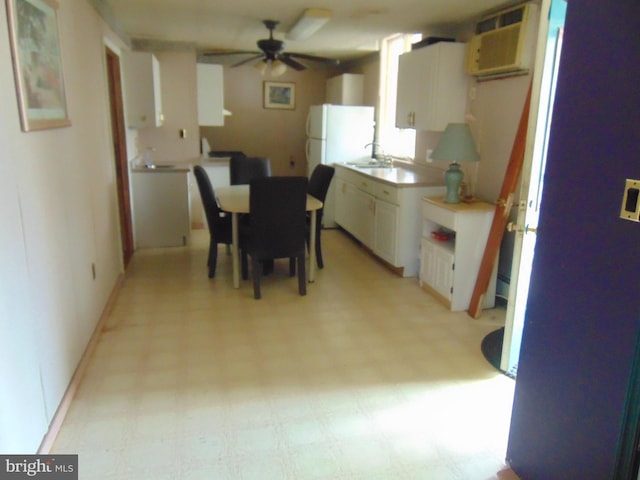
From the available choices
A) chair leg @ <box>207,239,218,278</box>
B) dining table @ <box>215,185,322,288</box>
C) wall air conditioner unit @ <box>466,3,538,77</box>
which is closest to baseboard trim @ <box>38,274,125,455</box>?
chair leg @ <box>207,239,218,278</box>

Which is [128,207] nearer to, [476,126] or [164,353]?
[164,353]

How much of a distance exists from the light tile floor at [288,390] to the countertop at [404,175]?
981 mm

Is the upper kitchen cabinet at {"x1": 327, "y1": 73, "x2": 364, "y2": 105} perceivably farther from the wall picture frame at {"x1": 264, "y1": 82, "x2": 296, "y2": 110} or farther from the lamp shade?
the lamp shade

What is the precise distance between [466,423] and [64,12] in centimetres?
306

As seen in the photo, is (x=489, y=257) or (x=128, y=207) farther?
(x=128, y=207)

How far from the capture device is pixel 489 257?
3.43 meters

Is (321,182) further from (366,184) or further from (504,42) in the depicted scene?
(504,42)

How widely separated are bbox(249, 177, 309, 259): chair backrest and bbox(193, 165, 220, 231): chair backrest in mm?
565

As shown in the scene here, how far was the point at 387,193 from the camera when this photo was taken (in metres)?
4.39

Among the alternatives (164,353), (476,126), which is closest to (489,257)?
(476,126)

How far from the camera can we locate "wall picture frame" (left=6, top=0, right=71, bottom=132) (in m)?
1.91

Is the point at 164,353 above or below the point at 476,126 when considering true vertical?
below

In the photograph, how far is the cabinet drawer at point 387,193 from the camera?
4.20 meters
